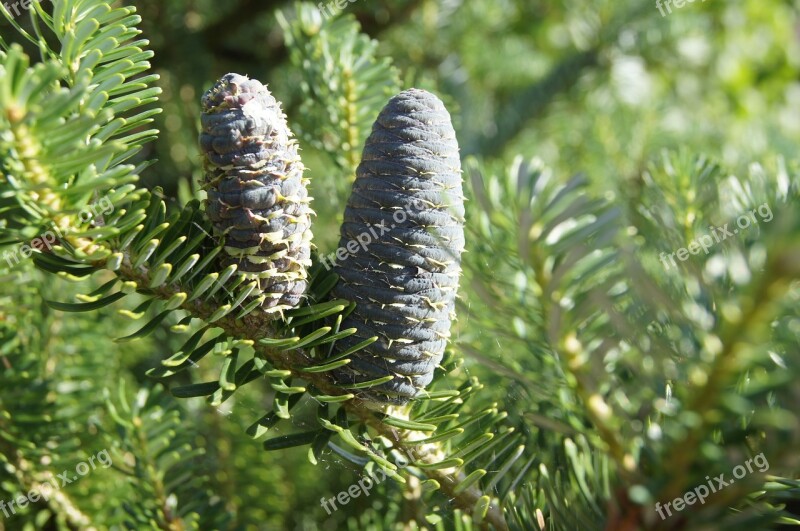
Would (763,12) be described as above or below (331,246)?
above

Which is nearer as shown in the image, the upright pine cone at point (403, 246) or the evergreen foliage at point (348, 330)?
the evergreen foliage at point (348, 330)

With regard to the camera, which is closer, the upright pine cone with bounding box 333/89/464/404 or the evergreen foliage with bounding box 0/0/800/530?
the evergreen foliage with bounding box 0/0/800/530

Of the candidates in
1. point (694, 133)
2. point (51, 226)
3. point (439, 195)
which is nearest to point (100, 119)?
point (51, 226)

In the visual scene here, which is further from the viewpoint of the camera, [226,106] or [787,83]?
[787,83]

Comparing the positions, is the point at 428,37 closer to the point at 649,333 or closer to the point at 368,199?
the point at 368,199
